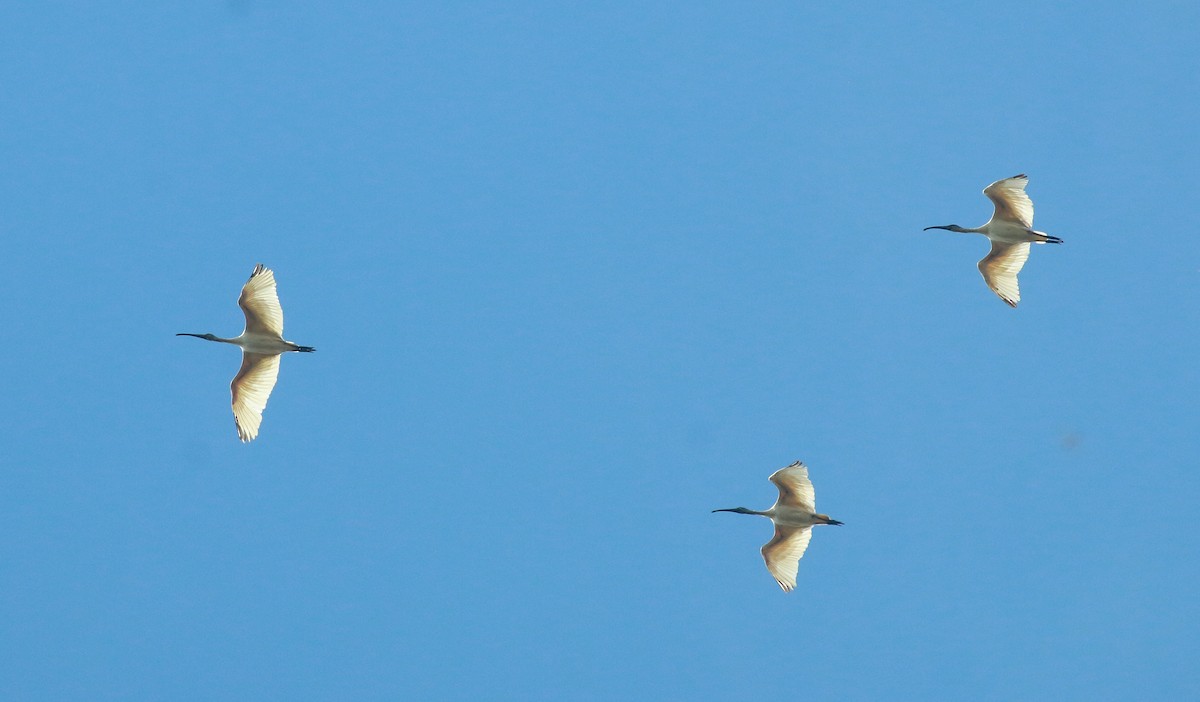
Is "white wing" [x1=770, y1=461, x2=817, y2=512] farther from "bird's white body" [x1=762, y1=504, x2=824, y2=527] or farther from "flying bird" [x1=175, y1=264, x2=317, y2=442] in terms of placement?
"flying bird" [x1=175, y1=264, x2=317, y2=442]

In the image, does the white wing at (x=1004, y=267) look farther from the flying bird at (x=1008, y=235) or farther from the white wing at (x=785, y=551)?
Answer: the white wing at (x=785, y=551)

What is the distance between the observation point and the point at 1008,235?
19109 millimetres

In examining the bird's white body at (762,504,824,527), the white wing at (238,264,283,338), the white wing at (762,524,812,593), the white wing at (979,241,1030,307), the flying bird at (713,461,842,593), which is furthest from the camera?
the white wing at (979,241,1030,307)

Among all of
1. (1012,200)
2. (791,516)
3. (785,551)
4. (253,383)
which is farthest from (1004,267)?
(253,383)

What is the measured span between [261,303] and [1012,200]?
1024 cm

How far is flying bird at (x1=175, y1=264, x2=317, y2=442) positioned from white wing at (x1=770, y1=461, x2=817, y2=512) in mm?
6550

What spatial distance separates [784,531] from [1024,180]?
578 centimetres

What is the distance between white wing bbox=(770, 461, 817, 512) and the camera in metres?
18.1

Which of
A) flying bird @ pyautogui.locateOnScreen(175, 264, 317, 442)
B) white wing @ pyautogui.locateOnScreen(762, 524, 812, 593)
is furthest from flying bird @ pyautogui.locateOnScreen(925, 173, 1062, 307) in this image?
flying bird @ pyautogui.locateOnScreen(175, 264, 317, 442)

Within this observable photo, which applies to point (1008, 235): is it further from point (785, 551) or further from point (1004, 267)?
point (785, 551)

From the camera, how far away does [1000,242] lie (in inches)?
761

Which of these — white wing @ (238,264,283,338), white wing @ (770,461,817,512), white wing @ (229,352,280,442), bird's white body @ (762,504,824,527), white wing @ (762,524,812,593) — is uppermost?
white wing @ (238,264,283,338)

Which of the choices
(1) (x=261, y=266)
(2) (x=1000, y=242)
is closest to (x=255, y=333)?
(1) (x=261, y=266)

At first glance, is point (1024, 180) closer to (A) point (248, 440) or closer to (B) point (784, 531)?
(B) point (784, 531)
